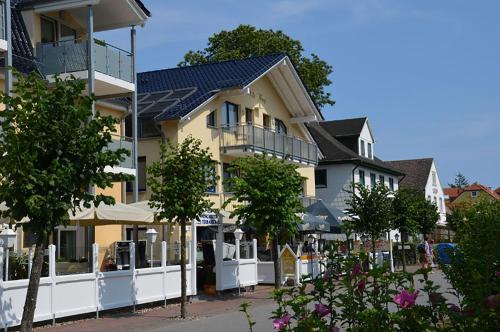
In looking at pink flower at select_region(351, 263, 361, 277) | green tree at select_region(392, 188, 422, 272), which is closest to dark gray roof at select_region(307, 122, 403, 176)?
green tree at select_region(392, 188, 422, 272)

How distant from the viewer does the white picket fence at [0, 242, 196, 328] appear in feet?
46.4

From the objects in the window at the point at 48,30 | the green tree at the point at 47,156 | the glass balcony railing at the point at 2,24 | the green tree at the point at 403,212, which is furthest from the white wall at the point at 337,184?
the green tree at the point at 47,156

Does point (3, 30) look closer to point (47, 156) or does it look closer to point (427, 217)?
point (47, 156)

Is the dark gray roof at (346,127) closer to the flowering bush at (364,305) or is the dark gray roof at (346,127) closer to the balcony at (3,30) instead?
the balcony at (3,30)

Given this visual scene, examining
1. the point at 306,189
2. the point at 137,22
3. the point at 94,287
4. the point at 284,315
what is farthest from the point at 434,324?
the point at 306,189

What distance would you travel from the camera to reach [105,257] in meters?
23.1

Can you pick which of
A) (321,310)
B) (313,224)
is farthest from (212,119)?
(321,310)

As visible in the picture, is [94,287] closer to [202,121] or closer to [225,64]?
[202,121]

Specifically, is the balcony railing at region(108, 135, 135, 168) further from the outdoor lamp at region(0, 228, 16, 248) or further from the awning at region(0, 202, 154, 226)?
the outdoor lamp at region(0, 228, 16, 248)

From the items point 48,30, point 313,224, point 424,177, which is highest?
point 48,30

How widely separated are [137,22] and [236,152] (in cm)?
888

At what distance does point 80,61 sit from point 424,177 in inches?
1970

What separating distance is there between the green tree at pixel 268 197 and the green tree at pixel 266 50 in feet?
91.5

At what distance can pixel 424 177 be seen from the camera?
2682 inches
